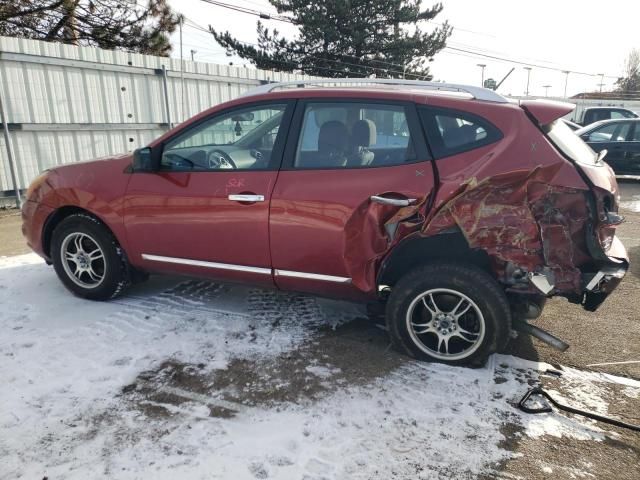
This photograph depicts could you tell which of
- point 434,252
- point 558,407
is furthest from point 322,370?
point 558,407

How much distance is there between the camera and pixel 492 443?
2.55 m

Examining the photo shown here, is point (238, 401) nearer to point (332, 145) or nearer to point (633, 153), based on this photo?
point (332, 145)

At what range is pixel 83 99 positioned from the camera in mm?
8969

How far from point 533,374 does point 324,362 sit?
1373mm

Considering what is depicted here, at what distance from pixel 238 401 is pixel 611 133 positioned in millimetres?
11255

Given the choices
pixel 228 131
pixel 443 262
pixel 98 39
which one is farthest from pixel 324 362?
pixel 98 39

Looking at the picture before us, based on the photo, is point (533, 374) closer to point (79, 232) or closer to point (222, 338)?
point (222, 338)

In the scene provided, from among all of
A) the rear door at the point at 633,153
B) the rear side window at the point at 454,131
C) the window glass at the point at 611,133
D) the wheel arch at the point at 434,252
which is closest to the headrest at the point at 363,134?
the rear side window at the point at 454,131

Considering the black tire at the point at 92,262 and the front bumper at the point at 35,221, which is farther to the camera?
the front bumper at the point at 35,221

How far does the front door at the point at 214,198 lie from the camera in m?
3.52

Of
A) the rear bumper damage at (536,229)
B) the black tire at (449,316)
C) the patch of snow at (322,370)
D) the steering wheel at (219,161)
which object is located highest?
the steering wheel at (219,161)

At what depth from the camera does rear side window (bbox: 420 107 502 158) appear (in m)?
3.07

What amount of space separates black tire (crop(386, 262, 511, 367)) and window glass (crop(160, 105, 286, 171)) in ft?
4.67

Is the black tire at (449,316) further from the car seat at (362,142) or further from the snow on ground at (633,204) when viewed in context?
the snow on ground at (633,204)
